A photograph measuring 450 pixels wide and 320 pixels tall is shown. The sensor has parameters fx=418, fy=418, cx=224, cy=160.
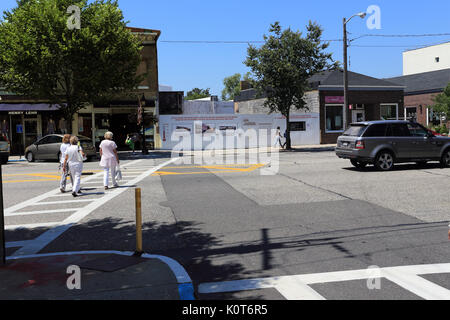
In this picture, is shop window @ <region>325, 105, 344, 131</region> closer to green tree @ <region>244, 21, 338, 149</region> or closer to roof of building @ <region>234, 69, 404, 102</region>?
roof of building @ <region>234, 69, 404, 102</region>

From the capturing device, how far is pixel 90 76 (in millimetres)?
24484

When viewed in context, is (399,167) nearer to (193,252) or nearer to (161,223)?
(161,223)

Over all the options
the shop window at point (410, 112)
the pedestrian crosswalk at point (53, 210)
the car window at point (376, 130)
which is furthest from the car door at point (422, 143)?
the shop window at point (410, 112)

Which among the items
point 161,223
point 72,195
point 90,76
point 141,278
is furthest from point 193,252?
point 90,76

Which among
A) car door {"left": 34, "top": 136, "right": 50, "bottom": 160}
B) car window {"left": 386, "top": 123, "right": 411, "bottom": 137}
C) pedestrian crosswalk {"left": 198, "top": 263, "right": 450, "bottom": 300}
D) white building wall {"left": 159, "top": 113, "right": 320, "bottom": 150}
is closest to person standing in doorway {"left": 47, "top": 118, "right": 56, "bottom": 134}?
car door {"left": 34, "top": 136, "right": 50, "bottom": 160}

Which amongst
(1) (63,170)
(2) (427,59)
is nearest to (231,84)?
(2) (427,59)

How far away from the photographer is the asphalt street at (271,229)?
15.7 feet

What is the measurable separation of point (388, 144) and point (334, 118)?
23179 mm

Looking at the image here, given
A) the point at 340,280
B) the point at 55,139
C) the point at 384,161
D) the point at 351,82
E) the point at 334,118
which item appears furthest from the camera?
the point at 351,82

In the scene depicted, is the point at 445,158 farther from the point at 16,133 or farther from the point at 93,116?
the point at 16,133

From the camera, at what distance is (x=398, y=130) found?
51.0ft

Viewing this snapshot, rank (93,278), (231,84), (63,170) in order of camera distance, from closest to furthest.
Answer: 1. (93,278)
2. (63,170)
3. (231,84)

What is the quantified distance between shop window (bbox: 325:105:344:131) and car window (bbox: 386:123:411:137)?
2230 centimetres

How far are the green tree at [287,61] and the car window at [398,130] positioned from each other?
13.5 m
